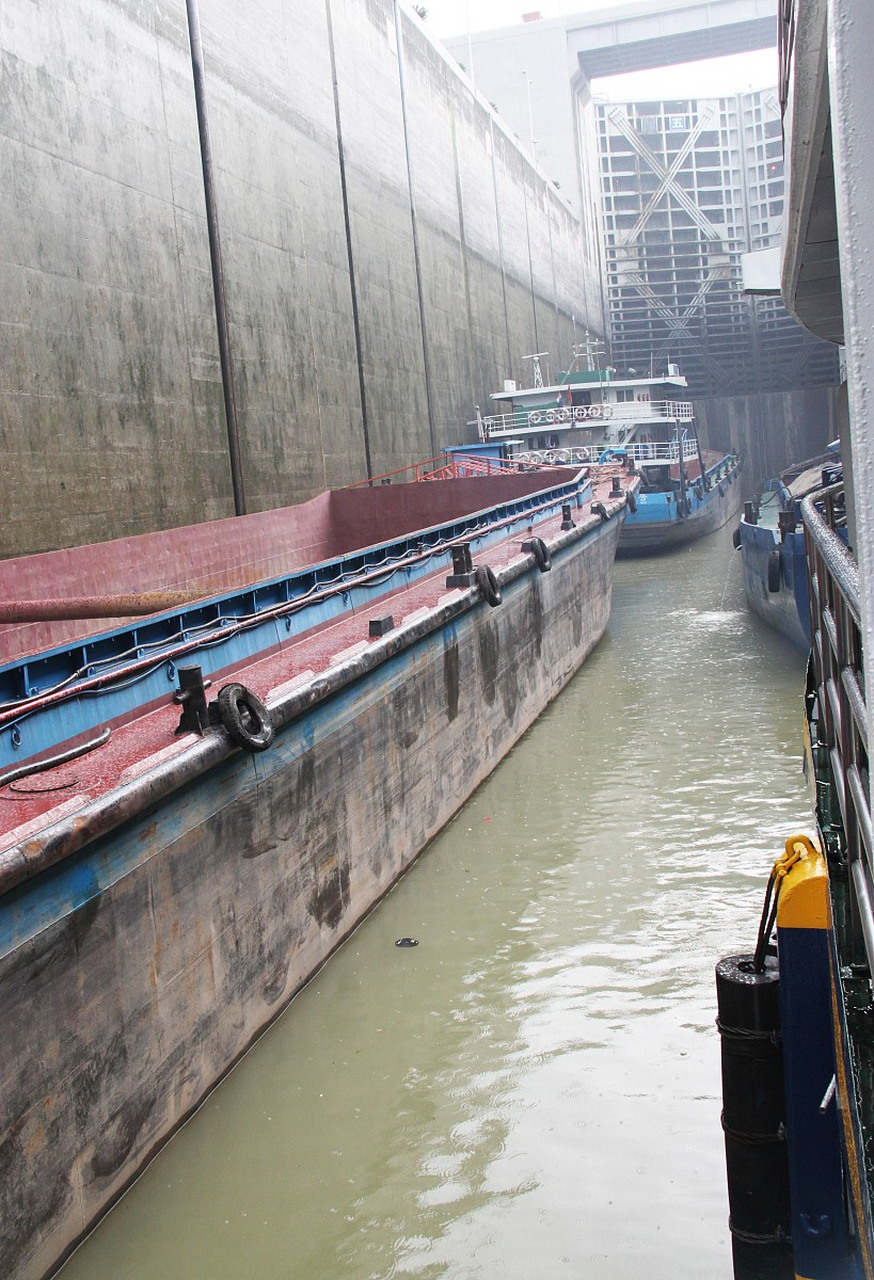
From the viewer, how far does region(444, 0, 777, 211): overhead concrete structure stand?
4612 centimetres

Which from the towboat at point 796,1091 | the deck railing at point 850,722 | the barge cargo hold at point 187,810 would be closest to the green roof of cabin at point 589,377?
the barge cargo hold at point 187,810

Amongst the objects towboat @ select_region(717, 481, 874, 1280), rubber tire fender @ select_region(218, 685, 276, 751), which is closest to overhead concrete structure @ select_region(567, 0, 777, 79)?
rubber tire fender @ select_region(218, 685, 276, 751)

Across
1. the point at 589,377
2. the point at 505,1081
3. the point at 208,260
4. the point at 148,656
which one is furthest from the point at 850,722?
the point at 589,377

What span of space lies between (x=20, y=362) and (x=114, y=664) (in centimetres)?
460

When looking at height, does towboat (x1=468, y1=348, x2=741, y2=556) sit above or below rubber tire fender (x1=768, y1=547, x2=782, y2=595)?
above

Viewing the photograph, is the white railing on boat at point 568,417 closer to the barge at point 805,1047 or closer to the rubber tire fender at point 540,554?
the rubber tire fender at point 540,554

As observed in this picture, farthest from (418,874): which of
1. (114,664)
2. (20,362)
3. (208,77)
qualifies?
(208,77)

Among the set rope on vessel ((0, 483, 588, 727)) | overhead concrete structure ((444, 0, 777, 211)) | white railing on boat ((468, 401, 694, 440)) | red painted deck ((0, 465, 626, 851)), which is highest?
overhead concrete structure ((444, 0, 777, 211))

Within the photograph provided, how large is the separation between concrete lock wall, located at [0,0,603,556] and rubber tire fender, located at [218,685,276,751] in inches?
200

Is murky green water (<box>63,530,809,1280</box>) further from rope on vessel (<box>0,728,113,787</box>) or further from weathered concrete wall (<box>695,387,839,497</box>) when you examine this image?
weathered concrete wall (<box>695,387,839,497</box>)

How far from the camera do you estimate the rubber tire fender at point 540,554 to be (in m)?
11.4

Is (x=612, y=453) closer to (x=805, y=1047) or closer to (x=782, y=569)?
(x=782, y=569)

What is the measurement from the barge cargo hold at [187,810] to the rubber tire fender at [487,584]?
0.08 feet

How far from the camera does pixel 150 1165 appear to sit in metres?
4.24
